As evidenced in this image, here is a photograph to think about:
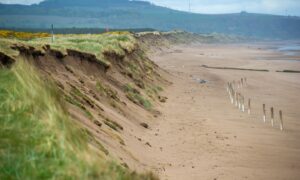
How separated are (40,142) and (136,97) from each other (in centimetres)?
1828

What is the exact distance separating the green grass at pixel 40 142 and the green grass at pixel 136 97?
51.9 ft

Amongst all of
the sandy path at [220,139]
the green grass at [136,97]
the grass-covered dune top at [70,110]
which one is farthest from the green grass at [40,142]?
the green grass at [136,97]

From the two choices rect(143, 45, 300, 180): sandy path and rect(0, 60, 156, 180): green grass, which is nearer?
rect(0, 60, 156, 180): green grass

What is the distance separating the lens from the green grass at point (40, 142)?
5.36 metres

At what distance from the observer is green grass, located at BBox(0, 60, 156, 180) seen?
17.6 ft

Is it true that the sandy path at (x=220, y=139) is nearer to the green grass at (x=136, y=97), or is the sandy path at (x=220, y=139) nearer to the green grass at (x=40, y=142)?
the green grass at (x=136, y=97)

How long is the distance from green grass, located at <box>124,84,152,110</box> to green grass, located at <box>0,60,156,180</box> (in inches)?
623

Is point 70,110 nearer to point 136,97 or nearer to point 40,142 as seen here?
point 40,142

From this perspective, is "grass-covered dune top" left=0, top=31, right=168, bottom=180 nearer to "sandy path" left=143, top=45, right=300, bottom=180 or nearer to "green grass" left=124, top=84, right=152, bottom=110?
"green grass" left=124, top=84, right=152, bottom=110

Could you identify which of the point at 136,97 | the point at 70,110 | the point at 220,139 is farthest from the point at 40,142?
the point at 136,97

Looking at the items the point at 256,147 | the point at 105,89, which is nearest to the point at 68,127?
the point at 256,147

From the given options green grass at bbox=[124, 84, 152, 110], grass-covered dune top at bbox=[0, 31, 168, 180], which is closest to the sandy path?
green grass at bbox=[124, 84, 152, 110]

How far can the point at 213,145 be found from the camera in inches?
666

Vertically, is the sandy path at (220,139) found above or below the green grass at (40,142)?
below
